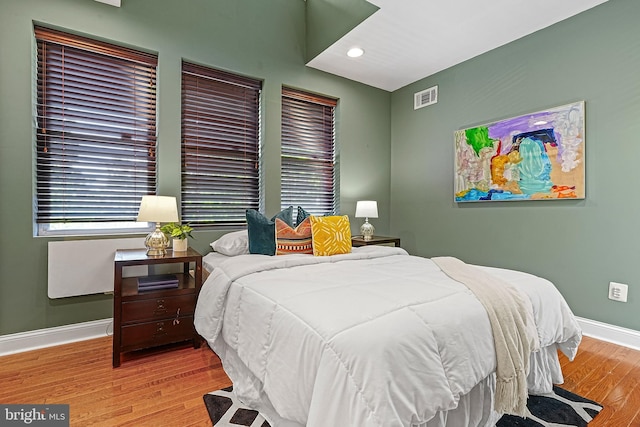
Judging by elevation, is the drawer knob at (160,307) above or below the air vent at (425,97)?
below

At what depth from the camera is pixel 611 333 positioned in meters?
2.56

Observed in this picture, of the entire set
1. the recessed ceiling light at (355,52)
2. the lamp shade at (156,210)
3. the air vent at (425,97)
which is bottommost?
the lamp shade at (156,210)

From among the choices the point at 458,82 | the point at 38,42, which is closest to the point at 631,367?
the point at 458,82

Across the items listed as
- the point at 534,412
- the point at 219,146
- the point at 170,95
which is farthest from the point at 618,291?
the point at 170,95

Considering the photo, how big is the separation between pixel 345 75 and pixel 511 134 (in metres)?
1.99

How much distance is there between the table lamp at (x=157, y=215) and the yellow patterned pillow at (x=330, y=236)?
44.0 inches

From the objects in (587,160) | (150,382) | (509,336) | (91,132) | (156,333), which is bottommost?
(150,382)

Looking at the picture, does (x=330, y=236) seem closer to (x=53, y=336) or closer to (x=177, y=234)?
(x=177, y=234)

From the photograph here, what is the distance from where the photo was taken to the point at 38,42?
8.04ft

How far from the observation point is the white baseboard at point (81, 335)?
2322 millimetres

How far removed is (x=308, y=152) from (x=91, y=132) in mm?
2143

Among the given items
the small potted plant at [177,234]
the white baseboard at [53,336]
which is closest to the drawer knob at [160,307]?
the small potted plant at [177,234]

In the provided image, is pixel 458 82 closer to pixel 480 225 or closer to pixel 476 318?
pixel 480 225

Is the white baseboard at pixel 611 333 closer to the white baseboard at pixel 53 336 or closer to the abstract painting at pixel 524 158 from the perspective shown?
the abstract painting at pixel 524 158
